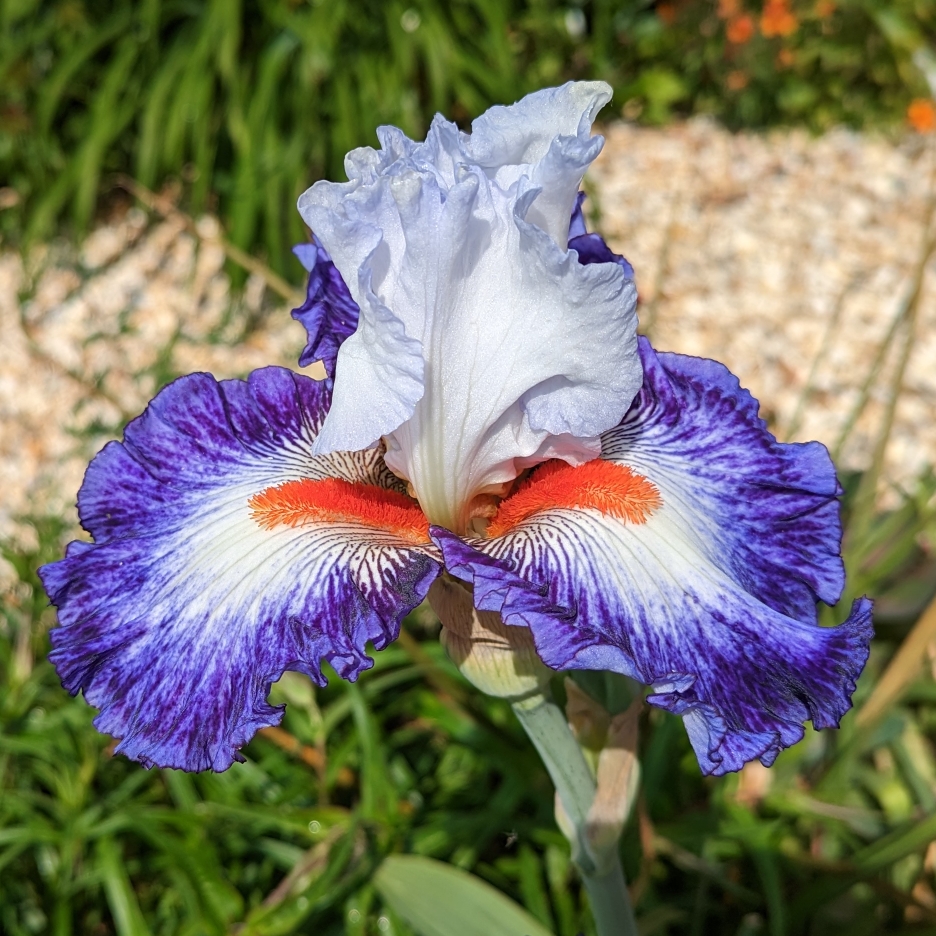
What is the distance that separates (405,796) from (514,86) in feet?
9.54

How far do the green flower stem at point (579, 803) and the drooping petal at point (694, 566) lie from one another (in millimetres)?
170

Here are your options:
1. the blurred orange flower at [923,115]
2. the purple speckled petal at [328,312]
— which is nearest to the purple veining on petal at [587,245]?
the purple speckled petal at [328,312]

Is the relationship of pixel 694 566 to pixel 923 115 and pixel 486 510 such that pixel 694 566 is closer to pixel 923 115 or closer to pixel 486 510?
pixel 486 510

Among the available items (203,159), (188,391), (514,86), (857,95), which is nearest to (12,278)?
(203,159)

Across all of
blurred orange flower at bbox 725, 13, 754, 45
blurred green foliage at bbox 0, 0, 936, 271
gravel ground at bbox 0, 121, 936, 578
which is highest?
blurred green foliage at bbox 0, 0, 936, 271

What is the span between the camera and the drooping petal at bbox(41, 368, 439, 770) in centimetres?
92

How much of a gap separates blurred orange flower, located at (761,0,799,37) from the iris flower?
3375 millimetres

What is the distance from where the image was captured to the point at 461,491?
1.07 m

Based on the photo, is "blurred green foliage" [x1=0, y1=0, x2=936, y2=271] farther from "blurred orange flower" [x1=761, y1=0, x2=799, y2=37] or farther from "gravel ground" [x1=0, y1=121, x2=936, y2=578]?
"gravel ground" [x1=0, y1=121, x2=936, y2=578]

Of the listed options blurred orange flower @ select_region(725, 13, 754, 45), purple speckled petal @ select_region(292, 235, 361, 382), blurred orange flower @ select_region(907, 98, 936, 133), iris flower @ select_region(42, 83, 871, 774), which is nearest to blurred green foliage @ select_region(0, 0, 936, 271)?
blurred orange flower @ select_region(725, 13, 754, 45)

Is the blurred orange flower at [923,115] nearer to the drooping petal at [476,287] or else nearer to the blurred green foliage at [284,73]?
the blurred green foliage at [284,73]

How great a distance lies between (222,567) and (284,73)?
3326 millimetres

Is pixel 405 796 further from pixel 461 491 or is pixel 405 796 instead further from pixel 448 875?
pixel 461 491

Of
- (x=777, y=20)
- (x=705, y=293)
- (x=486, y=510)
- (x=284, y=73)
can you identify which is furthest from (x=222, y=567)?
(x=777, y=20)
